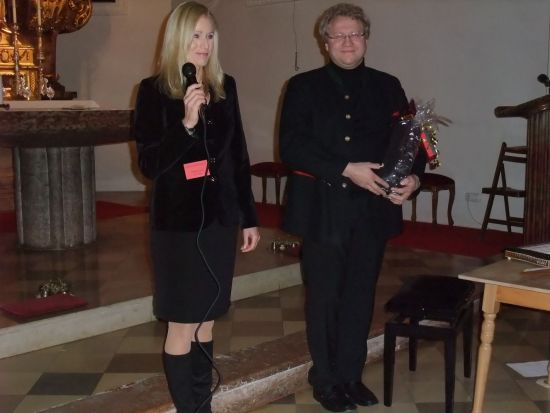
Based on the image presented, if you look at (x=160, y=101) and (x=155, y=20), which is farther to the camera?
(x=155, y=20)

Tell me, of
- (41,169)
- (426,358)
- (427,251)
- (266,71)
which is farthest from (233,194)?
(266,71)

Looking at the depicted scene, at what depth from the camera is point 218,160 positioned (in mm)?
2283

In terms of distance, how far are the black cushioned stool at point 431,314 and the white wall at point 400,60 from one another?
12.4 ft

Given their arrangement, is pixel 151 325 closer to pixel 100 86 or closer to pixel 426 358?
pixel 426 358

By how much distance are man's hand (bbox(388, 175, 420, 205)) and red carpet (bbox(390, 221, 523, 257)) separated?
9.73ft

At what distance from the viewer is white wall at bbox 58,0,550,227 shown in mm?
6438

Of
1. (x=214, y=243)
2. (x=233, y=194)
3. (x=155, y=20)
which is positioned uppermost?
(x=155, y=20)

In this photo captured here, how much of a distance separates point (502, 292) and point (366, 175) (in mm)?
614

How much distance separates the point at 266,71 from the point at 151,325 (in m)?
5.07

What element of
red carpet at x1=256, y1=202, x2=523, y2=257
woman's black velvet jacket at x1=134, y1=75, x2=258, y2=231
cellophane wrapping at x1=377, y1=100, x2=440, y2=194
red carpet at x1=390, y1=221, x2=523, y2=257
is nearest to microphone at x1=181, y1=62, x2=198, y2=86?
woman's black velvet jacket at x1=134, y1=75, x2=258, y2=231

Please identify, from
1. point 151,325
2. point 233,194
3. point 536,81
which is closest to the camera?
point 233,194

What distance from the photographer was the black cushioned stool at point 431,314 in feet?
9.10

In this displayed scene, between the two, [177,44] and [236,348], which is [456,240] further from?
[177,44]

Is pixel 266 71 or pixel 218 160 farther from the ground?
pixel 266 71
